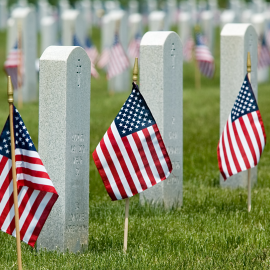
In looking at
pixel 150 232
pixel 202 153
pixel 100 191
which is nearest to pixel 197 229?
pixel 150 232

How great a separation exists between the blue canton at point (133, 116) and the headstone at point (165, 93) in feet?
5.25

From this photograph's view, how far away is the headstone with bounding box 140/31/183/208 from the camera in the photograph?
7.82m

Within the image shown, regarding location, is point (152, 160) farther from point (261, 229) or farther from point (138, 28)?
point (138, 28)

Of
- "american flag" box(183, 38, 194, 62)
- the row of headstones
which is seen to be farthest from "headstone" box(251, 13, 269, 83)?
the row of headstones

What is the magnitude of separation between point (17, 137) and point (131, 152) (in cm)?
128

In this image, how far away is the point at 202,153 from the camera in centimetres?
1123

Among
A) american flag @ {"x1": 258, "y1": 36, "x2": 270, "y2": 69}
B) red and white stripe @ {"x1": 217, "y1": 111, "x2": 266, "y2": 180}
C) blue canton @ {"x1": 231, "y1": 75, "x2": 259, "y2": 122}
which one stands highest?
blue canton @ {"x1": 231, "y1": 75, "x2": 259, "y2": 122}

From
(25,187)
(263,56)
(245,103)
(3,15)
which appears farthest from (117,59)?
(3,15)

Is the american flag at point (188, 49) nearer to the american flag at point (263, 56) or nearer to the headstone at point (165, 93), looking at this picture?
the american flag at point (263, 56)

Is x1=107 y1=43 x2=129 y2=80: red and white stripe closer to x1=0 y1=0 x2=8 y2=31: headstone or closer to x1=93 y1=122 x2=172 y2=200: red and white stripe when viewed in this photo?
x1=93 y1=122 x2=172 y2=200: red and white stripe

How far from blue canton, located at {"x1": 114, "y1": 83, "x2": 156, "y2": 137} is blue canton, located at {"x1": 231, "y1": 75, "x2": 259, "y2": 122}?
71.4 inches

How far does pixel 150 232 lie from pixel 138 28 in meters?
16.7

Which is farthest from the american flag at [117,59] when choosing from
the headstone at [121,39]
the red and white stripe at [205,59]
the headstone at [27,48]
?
the headstone at [27,48]

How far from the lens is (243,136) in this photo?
773 centimetres
